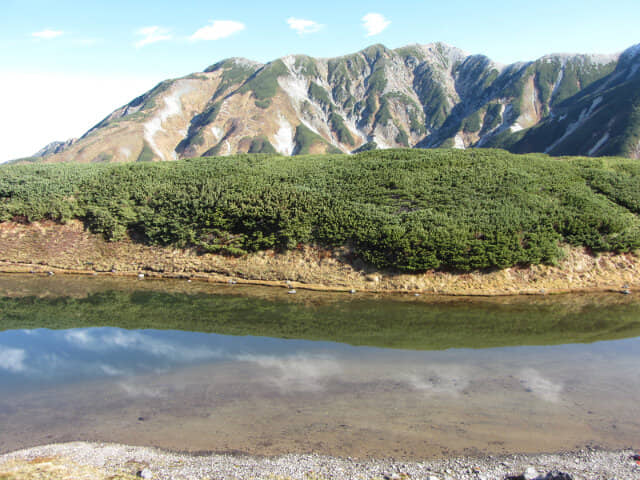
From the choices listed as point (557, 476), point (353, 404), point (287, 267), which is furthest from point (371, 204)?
point (557, 476)

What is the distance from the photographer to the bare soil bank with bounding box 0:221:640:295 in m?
17.5

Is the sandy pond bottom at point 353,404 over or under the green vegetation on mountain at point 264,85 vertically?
under

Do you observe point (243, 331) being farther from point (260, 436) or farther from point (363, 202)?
point (363, 202)

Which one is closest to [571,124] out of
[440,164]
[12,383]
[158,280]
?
[440,164]

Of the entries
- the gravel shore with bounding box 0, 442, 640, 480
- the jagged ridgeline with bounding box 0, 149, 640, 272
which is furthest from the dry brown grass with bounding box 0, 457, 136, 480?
the jagged ridgeline with bounding box 0, 149, 640, 272

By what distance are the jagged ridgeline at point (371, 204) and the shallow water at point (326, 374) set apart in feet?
9.63

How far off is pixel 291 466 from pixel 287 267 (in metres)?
13.2

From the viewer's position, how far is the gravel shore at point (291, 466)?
6.43 metres

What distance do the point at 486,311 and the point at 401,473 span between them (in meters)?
10.1

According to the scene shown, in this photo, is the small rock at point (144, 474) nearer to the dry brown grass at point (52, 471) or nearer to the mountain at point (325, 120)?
the dry brown grass at point (52, 471)

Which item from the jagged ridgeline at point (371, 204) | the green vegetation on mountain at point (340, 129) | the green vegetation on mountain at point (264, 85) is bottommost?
the jagged ridgeline at point (371, 204)

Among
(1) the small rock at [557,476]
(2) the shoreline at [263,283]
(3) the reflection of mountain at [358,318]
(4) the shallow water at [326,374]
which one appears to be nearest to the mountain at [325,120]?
(2) the shoreline at [263,283]

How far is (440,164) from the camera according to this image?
71.9 ft

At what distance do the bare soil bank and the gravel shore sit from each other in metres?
10.8
